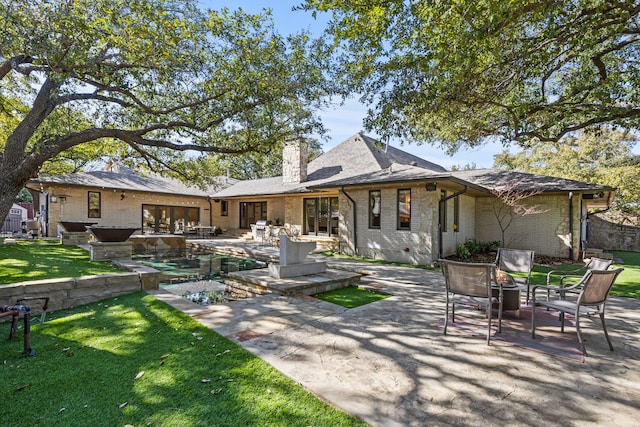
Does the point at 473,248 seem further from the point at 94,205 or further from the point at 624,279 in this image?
the point at 94,205

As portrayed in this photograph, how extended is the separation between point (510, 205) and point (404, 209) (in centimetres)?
497

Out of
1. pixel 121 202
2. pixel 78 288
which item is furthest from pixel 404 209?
pixel 121 202

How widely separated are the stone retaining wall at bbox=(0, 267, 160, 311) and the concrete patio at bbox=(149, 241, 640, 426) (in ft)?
4.96

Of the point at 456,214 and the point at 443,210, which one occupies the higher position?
the point at 443,210

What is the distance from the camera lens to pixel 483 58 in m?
5.98

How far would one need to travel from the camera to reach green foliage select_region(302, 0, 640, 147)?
509cm

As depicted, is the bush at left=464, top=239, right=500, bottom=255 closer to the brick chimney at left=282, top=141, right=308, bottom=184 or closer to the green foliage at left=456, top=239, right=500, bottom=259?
the green foliage at left=456, top=239, right=500, bottom=259

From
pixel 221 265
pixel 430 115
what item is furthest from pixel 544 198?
pixel 221 265

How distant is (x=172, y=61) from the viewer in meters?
6.87

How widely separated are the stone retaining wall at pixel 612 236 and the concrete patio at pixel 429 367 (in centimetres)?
1605

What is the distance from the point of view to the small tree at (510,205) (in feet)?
37.9

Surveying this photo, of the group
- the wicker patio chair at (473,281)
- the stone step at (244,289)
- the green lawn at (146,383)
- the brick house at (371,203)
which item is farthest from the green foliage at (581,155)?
the green lawn at (146,383)

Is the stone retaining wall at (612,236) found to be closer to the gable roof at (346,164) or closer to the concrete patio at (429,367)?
the gable roof at (346,164)

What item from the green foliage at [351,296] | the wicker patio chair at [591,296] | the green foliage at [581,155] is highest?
the green foliage at [581,155]
